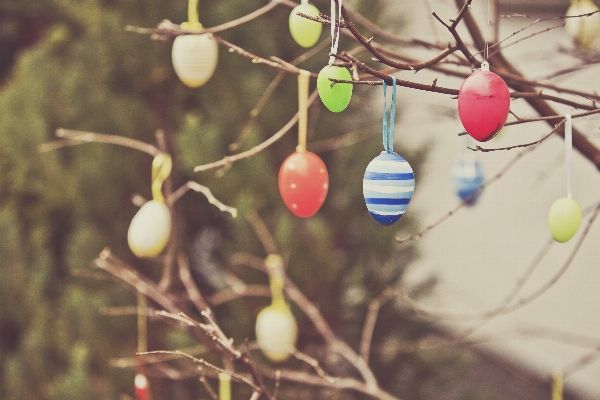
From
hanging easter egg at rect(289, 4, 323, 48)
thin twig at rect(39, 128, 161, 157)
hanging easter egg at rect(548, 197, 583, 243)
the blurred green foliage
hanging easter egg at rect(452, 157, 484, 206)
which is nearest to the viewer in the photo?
hanging easter egg at rect(548, 197, 583, 243)

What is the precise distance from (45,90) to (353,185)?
0.80 meters

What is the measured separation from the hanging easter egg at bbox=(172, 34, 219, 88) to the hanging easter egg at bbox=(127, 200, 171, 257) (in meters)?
0.20

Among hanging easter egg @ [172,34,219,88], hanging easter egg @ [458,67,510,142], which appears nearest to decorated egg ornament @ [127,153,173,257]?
hanging easter egg @ [172,34,219,88]

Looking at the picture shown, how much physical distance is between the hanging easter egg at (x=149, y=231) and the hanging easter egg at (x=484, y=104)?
524 mm

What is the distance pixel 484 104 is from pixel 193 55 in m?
0.51

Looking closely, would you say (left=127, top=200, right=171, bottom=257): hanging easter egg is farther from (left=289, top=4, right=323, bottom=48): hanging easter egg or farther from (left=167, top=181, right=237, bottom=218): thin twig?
(left=289, top=4, right=323, bottom=48): hanging easter egg

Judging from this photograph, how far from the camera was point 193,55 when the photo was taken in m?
0.86

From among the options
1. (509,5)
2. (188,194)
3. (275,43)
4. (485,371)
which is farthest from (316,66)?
(485,371)

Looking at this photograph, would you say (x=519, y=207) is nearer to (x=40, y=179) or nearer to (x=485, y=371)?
(x=485, y=371)

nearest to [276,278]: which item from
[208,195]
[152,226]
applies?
[152,226]

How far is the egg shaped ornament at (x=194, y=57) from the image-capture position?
0.85m

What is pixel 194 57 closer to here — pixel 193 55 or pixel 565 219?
pixel 193 55

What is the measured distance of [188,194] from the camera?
162cm

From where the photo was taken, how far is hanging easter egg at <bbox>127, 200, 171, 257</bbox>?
86cm
